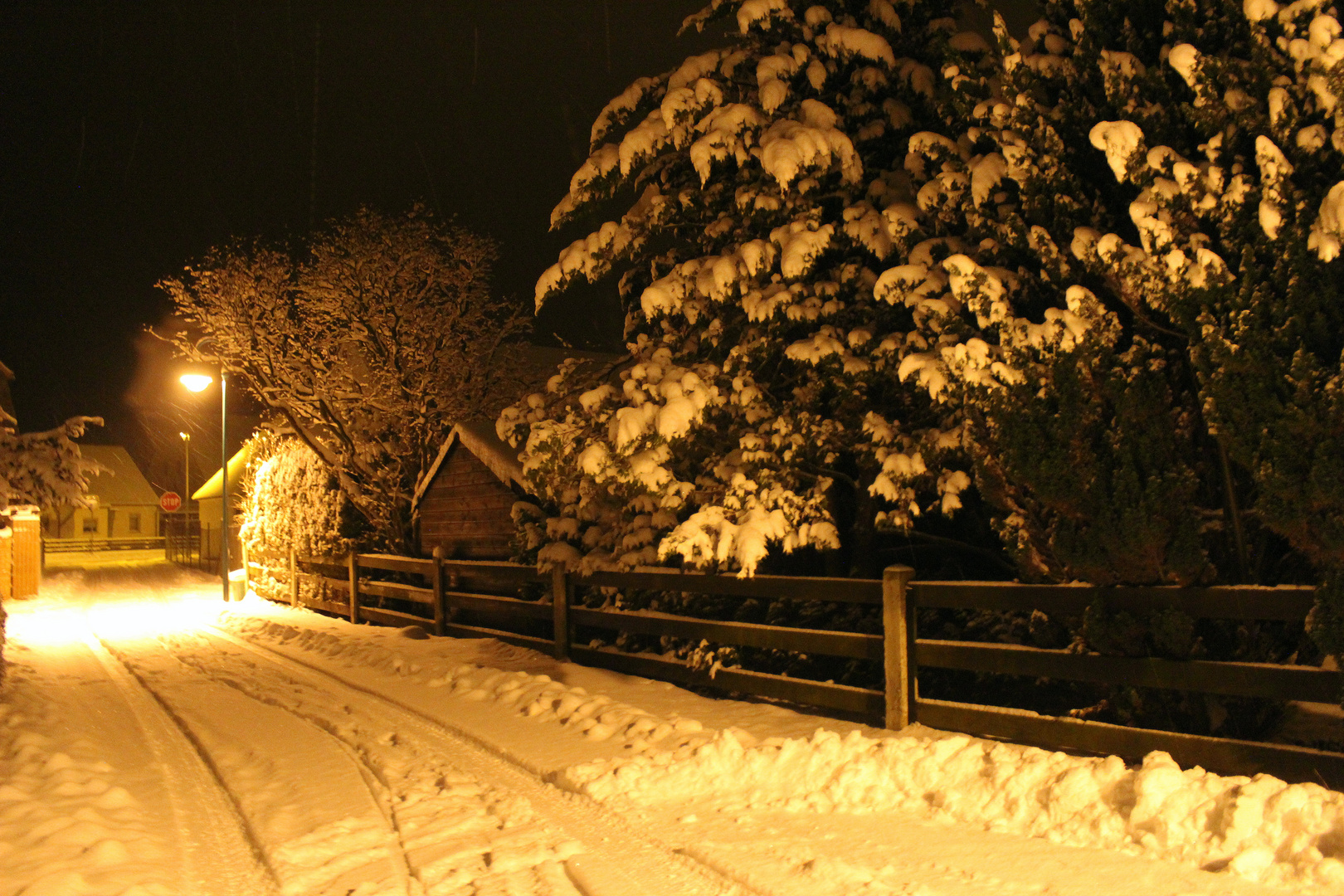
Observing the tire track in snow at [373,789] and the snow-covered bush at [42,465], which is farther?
the snow-covered bush at [42,465]

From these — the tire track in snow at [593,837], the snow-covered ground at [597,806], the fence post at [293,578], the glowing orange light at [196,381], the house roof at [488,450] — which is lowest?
the tire track in snow at [593,837]

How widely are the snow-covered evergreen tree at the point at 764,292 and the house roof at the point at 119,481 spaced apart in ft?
262

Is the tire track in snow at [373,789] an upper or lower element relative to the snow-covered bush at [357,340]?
lower

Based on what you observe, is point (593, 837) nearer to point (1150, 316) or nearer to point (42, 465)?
point (1150, 316)

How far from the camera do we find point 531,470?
9195 millimetres

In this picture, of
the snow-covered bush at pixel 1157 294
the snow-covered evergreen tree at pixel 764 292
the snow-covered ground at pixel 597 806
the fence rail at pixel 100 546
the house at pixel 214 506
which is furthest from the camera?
the fence rail at pixel 100 546

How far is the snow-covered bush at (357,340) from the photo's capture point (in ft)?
62.7

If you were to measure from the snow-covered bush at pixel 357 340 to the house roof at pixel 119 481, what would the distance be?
6665 centimetres

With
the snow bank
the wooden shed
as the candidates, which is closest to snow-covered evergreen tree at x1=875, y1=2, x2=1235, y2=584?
the snow bank

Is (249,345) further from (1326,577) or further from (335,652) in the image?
(1326,577)

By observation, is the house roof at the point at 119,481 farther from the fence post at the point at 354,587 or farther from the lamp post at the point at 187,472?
the fence post at the point at 354,587

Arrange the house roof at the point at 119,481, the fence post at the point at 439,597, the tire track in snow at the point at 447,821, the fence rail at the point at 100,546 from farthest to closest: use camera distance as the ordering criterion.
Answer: the house roof at the point at 119,481
the fence rail at the point at 100,546
the fence post at the point at 439,597
the tire track in snow at the point at 447,821

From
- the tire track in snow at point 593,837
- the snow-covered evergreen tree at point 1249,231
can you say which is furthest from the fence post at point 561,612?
the snow-covered evergreen tree at point 1249,231

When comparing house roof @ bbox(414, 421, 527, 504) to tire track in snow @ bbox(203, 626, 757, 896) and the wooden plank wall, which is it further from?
tire track in snow @ bbox(203, 626, 757, 896)
